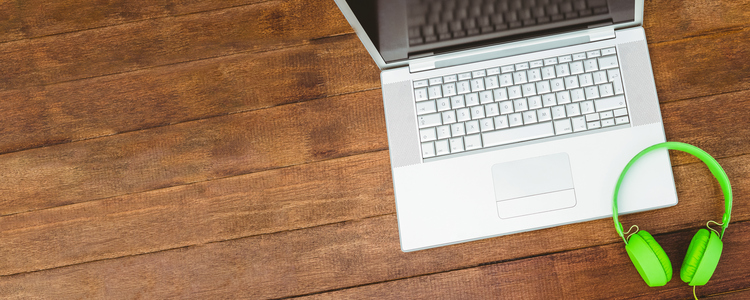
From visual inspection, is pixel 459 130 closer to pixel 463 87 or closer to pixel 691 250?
pixel 463 87

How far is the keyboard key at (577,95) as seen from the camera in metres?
0.73

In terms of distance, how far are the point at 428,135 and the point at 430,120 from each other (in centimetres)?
3

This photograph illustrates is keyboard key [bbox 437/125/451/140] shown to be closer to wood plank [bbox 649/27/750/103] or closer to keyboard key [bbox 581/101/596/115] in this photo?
keyboard key [bbox 581/101/596/115]

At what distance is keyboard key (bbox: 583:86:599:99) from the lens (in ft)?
2.40

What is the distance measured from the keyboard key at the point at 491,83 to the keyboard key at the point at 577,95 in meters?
0.12

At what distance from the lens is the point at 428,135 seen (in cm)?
76

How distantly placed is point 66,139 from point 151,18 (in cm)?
29

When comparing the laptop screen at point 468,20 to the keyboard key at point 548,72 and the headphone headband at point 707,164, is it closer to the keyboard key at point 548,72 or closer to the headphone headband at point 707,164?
the keyboard key at point 548,72

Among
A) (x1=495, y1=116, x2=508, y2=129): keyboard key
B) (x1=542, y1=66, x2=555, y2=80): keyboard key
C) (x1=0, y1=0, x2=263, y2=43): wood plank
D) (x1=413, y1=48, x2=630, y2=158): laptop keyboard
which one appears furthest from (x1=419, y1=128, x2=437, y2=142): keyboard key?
(x1=0, y1=0, x2=263, y2=43): wood plank

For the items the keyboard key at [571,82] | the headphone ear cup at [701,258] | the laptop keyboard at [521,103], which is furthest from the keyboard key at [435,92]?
the headphone ear cup at [701,258]

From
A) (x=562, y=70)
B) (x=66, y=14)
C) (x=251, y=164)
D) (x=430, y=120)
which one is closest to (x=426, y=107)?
(x=430, y=120)

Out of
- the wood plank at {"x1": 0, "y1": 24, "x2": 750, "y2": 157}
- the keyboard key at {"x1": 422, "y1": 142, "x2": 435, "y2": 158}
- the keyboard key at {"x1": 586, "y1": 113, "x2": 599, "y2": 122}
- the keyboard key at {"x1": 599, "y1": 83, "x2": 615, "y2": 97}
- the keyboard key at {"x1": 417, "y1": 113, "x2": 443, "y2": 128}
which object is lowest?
the keyboard key at {"x1": 422, "y1": 142, "x2": 435, "y2": 158}

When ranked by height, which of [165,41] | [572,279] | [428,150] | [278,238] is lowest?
[572,279]

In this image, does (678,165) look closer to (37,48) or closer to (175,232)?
(175,232)
